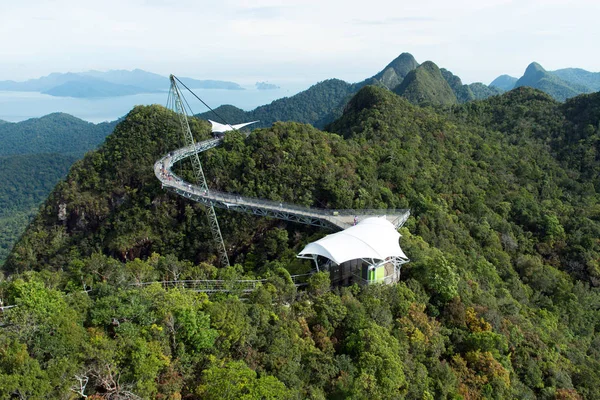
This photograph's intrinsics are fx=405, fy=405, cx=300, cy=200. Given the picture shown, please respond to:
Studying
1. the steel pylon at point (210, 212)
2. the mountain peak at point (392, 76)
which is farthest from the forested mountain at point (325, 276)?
the mountain peak at point (392, 76)

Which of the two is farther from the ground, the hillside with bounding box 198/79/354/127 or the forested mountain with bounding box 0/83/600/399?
the hillside with bounding box 198/79/354/127

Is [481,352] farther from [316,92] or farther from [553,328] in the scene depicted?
[316,92]

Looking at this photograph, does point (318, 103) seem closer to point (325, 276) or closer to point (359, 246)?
point (359, 246)

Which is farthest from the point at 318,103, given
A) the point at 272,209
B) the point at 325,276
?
the point at 325,276

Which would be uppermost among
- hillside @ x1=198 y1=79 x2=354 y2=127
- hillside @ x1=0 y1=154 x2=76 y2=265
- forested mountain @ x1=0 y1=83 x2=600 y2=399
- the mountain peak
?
the mountain peak

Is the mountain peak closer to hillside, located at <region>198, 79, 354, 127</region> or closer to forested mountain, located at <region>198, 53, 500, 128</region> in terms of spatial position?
forested mountain, located at <region>198, 53, 500, 128</region>

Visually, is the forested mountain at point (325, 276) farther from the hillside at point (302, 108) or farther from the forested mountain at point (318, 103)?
the hillside at point (302, 108)

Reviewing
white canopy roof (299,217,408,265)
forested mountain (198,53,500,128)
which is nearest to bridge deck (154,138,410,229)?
white canopy roof (299,217,408,265)
